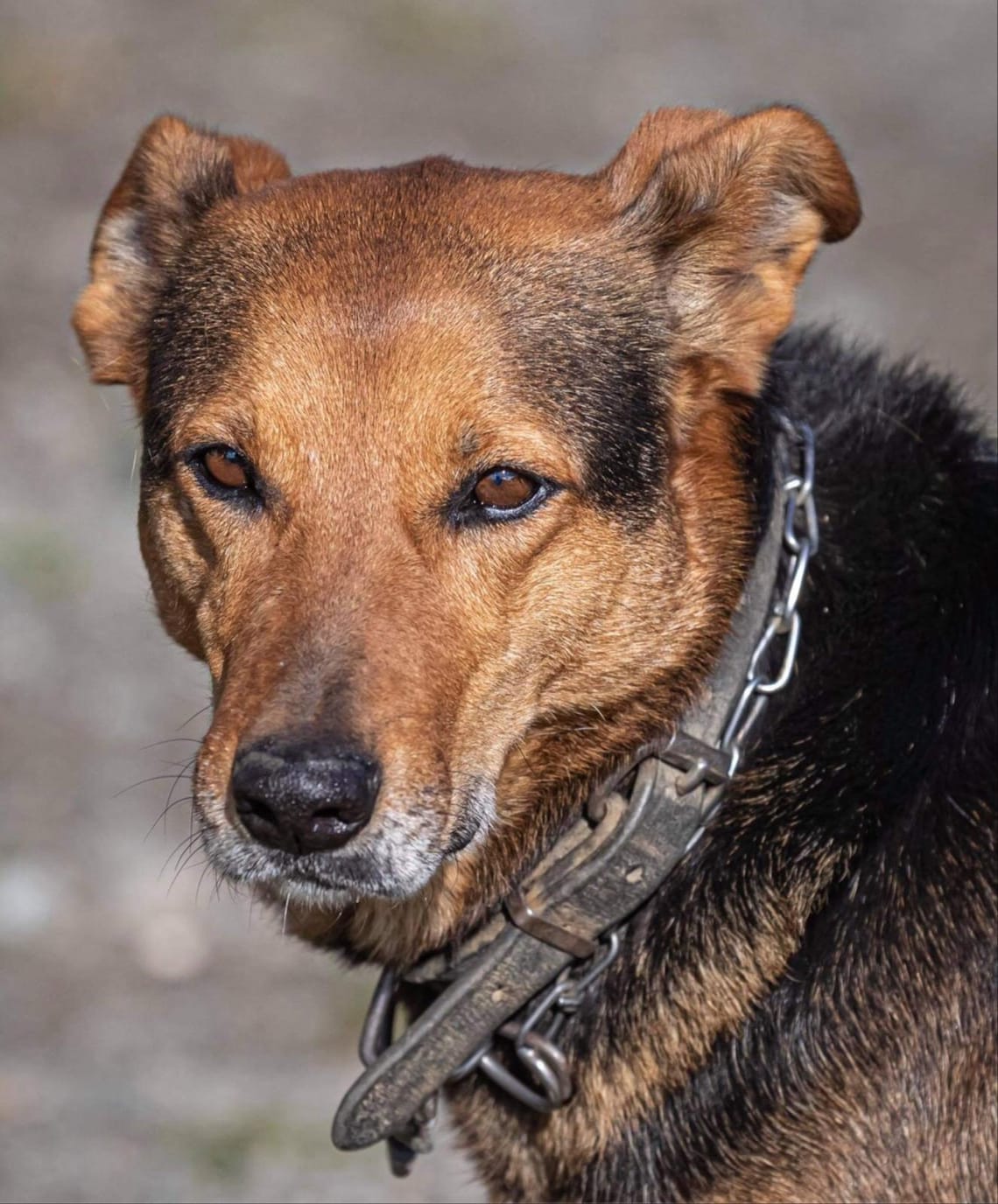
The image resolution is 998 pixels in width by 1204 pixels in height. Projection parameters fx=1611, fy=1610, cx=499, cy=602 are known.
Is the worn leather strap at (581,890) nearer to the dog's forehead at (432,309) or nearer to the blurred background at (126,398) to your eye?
the dog's forehead at (432,309)

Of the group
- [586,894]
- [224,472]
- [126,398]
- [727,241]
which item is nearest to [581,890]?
[586,894]

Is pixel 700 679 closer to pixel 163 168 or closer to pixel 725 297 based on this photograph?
pixel 725 297

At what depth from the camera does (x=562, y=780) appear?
136 inches

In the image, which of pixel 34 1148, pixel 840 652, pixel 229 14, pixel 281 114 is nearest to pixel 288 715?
pixel 840 652

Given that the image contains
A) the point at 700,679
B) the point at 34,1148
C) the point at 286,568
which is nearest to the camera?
the point at 286,568

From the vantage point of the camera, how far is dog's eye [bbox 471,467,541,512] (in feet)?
10.5

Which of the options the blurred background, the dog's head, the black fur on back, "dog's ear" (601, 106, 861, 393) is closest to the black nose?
the dog's head

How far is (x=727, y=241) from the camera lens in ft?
11.6

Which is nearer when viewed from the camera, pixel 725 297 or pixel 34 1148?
pixel 725 297

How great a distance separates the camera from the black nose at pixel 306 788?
9.28ft

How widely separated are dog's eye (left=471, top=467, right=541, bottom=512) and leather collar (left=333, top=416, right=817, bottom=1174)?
550mm

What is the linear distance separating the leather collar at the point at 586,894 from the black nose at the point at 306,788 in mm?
569

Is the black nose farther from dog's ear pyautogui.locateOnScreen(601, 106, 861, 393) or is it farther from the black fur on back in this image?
dog's ear pyautogui.locateOnScreen(601, 106, 861, 393)

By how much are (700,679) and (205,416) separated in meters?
1.17
